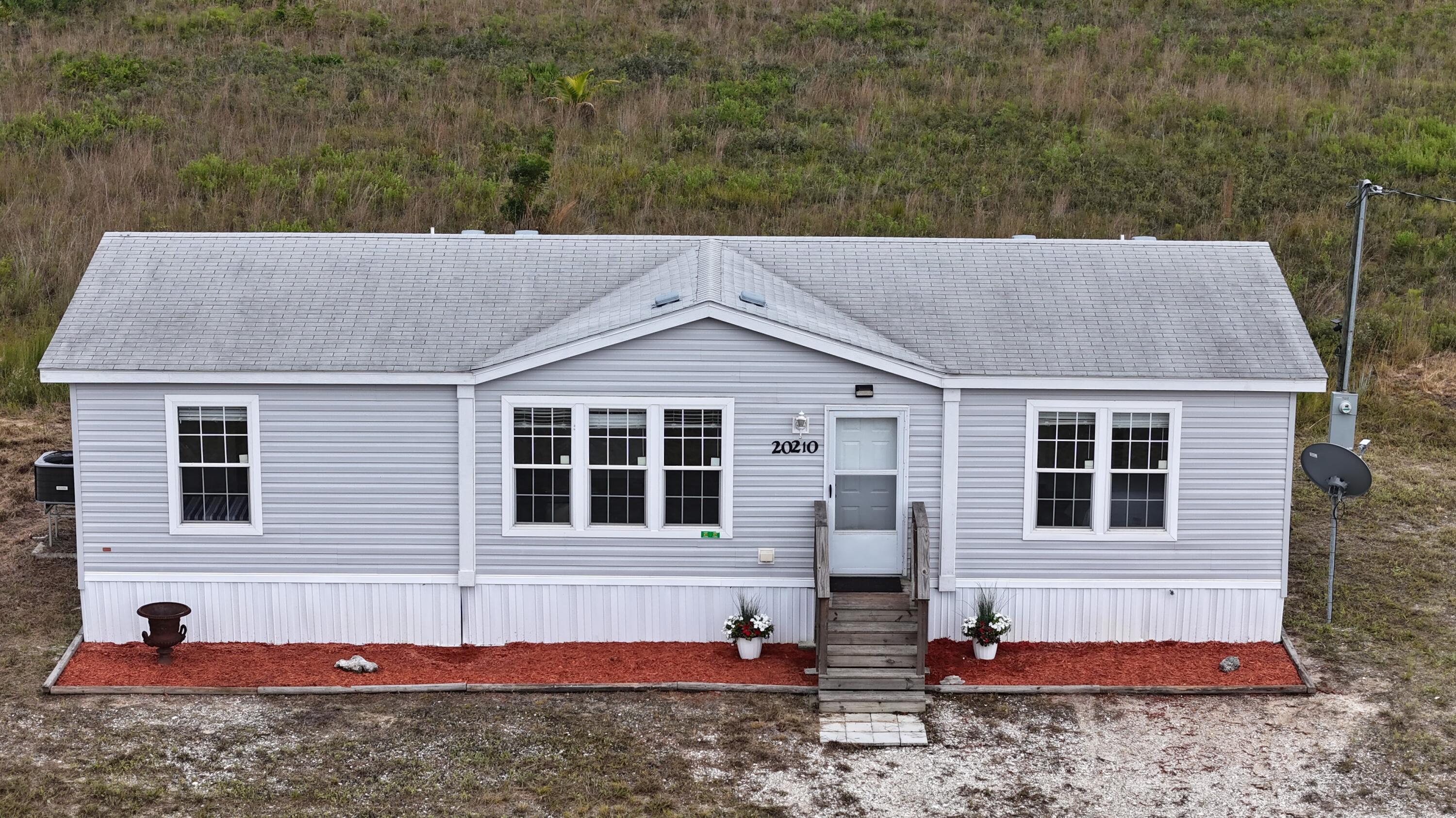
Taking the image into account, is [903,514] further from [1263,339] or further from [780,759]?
[1263,339]

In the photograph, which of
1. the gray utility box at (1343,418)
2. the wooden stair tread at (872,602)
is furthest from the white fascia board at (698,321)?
the gray utility box at (1343,418)

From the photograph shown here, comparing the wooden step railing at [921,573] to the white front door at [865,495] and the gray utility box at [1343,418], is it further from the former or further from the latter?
the gray utility box at [1343,418]

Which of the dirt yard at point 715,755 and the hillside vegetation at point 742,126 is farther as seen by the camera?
the hillside vegetation at point 742,126

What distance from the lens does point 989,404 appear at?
14.9 metres

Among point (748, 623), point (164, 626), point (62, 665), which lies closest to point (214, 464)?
point (164, 626)

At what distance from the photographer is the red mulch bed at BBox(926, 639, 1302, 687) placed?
1448 cm

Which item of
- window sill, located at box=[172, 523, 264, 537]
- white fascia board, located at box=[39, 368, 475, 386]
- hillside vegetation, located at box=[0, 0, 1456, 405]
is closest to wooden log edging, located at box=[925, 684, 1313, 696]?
white fascia board, located at box=[39, 368, 475, 386]

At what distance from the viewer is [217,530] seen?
15.0 metres

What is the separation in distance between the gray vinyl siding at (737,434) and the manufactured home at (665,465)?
28mm

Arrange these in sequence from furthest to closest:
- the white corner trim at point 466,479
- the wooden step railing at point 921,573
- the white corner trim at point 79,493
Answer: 1. the white corner trim at point 79,493
2. the white corner trim at point 466,479
3. the wooden step railing at point 921,573

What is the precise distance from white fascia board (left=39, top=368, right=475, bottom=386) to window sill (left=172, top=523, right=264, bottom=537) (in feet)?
5.24

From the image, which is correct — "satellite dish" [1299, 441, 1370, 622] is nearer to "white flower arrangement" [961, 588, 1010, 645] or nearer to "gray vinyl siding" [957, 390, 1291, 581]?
"gray vinyl siding" [957, 390, 1291, 581]

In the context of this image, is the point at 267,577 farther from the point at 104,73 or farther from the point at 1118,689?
the point at 104,73

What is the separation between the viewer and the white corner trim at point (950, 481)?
14.8 metres
